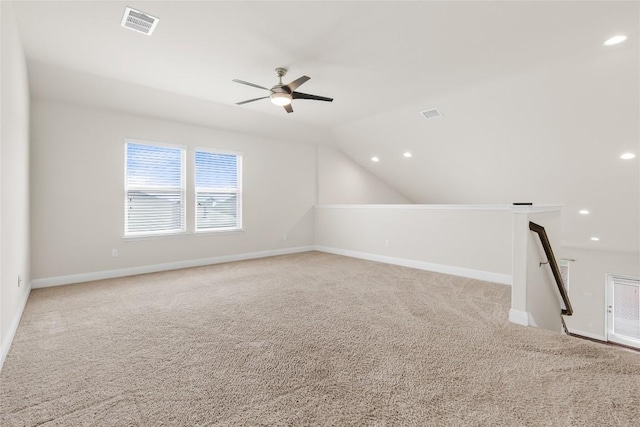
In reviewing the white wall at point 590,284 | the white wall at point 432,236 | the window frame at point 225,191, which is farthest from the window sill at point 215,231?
the white wall at point 590,284

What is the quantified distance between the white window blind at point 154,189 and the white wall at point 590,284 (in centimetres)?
911

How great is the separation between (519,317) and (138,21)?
15.6 feet

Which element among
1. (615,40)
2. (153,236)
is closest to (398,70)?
(615,40)

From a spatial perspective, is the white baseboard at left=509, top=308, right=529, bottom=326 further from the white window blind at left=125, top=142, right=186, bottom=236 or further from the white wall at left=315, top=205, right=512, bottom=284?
the white window blind at left=125, top=142, right=186, bottom=236

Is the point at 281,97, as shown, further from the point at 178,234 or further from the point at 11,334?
the point at 11,334

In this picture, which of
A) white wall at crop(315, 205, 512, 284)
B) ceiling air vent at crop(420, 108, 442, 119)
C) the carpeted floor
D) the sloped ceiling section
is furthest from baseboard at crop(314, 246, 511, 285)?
ceiling air vent at crop(420, 108, 442, 119)

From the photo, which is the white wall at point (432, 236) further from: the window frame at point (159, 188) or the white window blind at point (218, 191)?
the window frame at point (159, 188)

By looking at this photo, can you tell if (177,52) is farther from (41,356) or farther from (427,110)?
(427,110)

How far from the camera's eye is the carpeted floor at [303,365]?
1698 mm

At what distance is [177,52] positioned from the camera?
138 inches

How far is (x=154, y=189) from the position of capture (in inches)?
207

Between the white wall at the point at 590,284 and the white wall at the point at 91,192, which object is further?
the white wall at the point at 590,284

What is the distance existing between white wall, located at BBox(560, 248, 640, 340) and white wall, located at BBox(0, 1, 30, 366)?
10097 millimetres

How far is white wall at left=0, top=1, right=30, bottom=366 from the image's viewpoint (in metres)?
2.36
